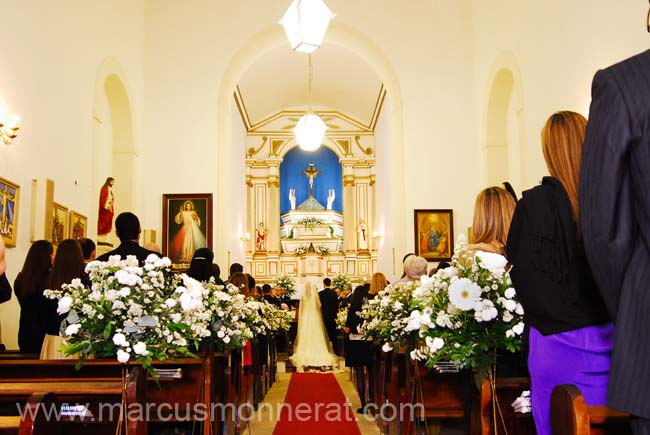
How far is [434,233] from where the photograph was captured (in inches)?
488

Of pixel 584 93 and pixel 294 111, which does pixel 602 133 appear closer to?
pixel 584 93

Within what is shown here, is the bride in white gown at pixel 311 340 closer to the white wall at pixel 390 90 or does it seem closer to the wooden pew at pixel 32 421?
the white wall at pixel 390 90

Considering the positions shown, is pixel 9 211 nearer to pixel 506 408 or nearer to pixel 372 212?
pixel 506 408

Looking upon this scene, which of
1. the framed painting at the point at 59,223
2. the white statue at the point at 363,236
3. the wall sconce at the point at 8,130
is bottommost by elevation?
the framed painting at the point at 59,223

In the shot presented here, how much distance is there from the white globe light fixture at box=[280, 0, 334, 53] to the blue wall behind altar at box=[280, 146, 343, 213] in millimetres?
13739

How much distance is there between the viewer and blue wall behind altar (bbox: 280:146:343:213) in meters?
23.8

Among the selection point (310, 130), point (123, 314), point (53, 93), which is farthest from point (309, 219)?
point (123, 314)

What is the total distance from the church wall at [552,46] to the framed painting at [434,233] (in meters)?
1.49

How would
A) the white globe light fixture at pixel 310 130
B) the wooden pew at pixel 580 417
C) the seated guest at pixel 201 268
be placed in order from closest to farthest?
the wooden pew at pixel 580 417 → the seated guest at pixel 201 268 → the white globe light fixture at pixel 310 130

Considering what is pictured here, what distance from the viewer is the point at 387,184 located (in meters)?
16.2

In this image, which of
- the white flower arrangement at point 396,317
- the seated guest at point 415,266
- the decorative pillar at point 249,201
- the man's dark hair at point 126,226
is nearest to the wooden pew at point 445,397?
the white flower arrangement at point 396,317

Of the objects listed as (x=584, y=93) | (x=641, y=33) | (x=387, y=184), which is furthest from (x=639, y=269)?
(x=387, y=184)

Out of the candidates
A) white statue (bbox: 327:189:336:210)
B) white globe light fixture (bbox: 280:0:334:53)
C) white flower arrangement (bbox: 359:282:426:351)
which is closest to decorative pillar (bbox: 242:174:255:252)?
white statue (bbox: 327:189:336:210)

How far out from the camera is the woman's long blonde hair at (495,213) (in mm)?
3523
